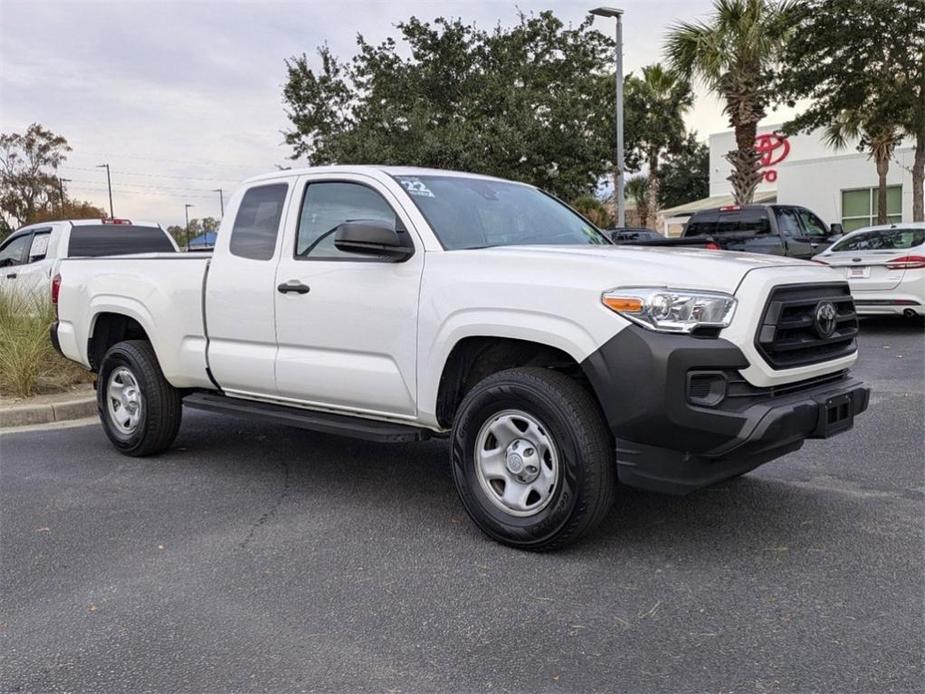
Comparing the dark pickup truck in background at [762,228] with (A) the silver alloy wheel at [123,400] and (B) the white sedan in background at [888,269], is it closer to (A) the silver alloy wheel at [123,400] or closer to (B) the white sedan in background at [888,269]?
(B) the white sedan in background at [888,269]

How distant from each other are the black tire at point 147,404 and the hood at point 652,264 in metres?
2.90

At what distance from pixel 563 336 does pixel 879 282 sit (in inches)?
373

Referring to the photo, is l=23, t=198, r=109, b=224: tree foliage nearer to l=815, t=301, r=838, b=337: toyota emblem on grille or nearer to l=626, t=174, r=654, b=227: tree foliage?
l=626, t=174, r=654, b=227: tree foliage

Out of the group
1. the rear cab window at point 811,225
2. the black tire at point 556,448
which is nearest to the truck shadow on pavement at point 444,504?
the black tire at point 556,448

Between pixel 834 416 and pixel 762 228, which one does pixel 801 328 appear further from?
pixel 762 228

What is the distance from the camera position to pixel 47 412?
25.9ft

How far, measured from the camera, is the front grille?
3.88 meters

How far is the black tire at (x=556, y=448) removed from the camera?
3947mm

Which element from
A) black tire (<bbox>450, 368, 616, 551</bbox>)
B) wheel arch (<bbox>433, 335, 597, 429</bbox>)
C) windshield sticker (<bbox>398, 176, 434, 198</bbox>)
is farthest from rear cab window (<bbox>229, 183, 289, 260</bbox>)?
black tire (<bbox>450, 368, 616, 551</bbox>)

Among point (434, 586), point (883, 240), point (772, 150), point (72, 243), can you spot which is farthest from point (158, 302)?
point (772, 150)

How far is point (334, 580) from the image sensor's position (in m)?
3.94

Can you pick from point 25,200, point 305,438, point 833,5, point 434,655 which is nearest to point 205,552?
point 434,655

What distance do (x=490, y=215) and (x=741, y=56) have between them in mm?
19024

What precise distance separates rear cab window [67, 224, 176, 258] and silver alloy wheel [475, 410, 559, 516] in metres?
8.00
